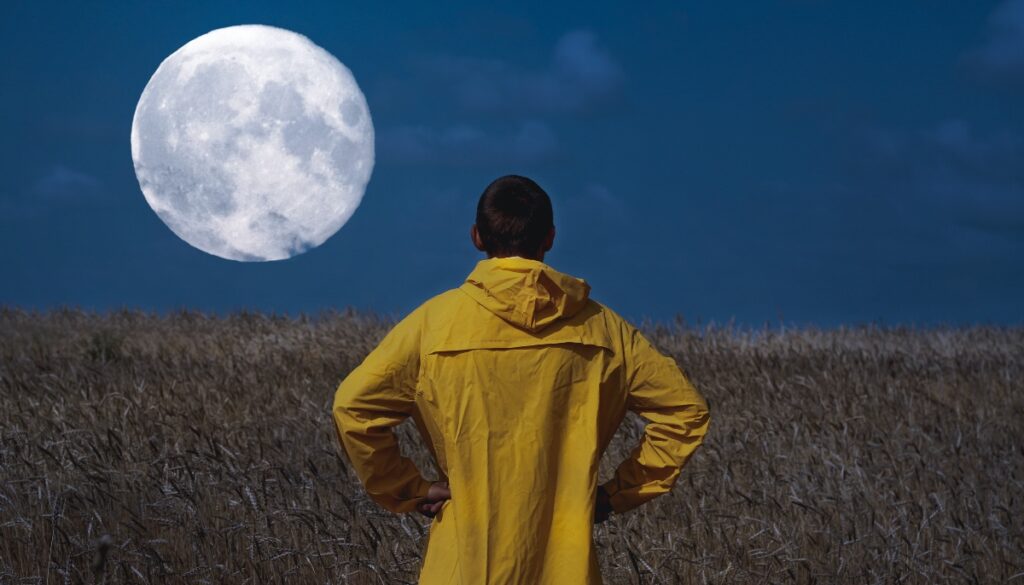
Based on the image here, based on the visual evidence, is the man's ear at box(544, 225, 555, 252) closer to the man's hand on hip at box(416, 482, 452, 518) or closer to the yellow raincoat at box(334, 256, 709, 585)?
the yellow raincoat at box(334, 256, 709, 585)

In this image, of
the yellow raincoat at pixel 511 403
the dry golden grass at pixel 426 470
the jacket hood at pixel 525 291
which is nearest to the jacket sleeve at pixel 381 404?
the yellow raincoat at pixel 511 403

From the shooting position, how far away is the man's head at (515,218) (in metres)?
2.67

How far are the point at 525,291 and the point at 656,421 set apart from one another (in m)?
0.57

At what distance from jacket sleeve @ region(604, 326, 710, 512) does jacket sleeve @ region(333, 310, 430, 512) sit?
0.55 meters

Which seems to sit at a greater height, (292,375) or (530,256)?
(292,375)

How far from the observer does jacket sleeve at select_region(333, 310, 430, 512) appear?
268 centimetres

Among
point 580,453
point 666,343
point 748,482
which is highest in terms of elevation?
point 666,343

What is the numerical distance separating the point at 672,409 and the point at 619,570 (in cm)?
218

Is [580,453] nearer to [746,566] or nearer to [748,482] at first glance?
[746,566]

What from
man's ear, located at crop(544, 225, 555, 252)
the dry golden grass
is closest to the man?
man's ear, located at crop(544, 225, 555, 252)

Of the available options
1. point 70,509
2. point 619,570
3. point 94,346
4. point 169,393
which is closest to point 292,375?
point 169,393

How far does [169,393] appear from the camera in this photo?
28.5 feet

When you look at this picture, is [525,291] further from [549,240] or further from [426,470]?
[426,470]

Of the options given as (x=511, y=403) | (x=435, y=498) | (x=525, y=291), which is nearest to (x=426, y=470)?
(x=435, y=498)
